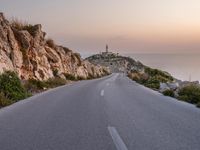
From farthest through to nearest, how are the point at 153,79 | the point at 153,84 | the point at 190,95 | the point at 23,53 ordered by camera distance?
the point at 153,79, the point at 153,84, the point at 23,53, the point at 190,95

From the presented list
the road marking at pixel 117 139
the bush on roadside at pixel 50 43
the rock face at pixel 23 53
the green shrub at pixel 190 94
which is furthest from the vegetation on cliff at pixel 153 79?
the road marking at pixel 117 139

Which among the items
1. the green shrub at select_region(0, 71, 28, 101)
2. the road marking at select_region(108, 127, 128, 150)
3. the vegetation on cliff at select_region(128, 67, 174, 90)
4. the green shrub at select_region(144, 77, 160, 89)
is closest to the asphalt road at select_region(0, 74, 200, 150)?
the road marking at select_region(108, 127, 128, 150)

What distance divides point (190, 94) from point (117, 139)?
38.1 feet

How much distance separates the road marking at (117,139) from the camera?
7289 millimetres

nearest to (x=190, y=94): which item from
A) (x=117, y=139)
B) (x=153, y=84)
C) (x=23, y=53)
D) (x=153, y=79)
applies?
(x=117, y=139)

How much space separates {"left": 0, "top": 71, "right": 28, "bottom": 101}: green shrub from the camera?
1789 cm

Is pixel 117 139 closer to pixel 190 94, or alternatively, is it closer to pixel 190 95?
pixel 190 95

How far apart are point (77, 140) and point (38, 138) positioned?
35.2 inches

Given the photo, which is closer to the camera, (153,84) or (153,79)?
(153,84)

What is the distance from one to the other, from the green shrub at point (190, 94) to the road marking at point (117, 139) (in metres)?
Answer: 8.45

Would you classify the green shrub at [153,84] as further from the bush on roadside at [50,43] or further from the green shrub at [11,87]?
the bush on roadside at [50,43]

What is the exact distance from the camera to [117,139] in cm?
803

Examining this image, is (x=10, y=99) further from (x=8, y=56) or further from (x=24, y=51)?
(x=24, y=51)

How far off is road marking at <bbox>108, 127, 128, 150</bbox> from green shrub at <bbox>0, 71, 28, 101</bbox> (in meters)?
9.47
